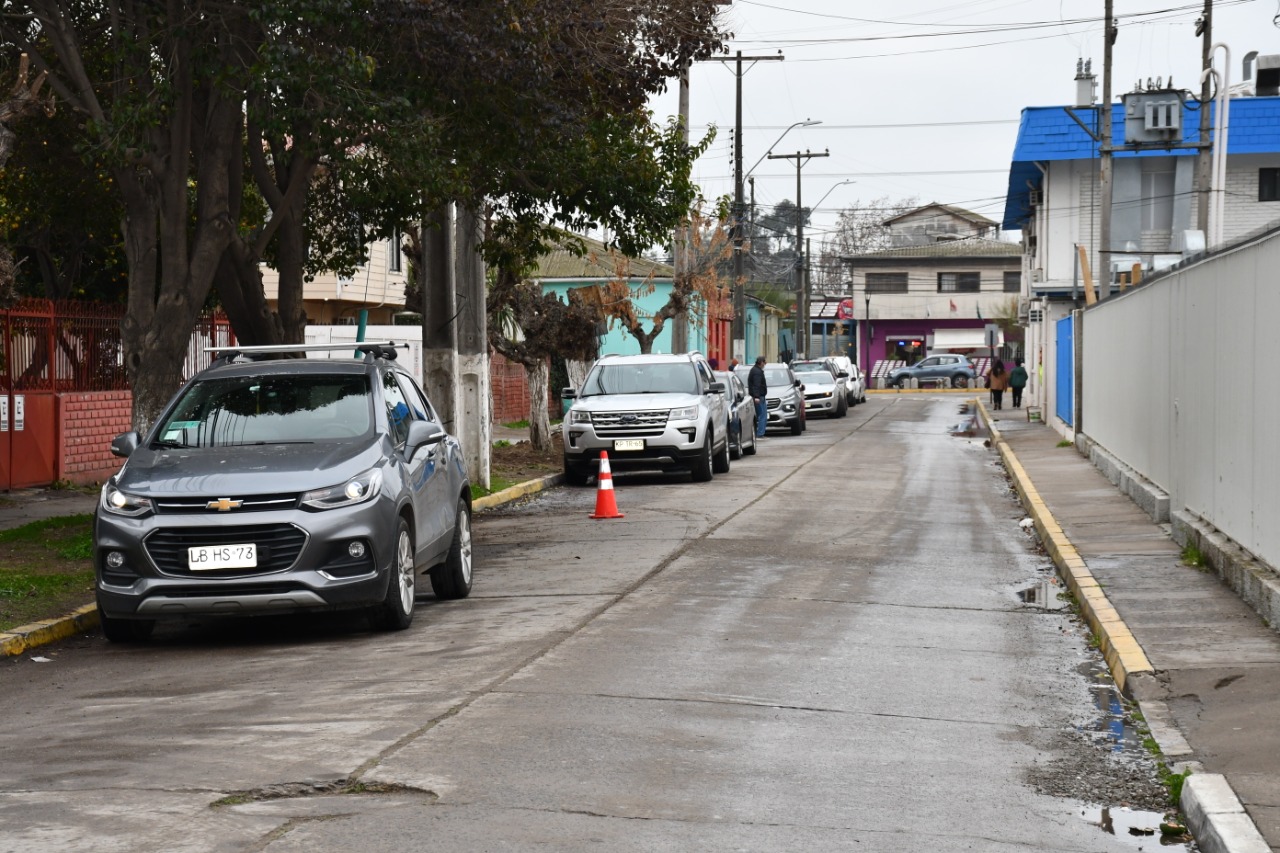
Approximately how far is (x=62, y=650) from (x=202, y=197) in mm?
6019

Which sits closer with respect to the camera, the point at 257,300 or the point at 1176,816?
the point at 1176,816

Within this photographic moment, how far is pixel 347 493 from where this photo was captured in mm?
10062

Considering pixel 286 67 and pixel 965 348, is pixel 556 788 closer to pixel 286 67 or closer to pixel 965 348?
pixel 286 67

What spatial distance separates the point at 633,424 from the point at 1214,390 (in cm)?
1113

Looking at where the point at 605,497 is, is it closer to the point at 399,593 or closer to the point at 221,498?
the point at 399,593

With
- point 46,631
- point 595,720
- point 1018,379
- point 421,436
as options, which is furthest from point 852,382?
point 595,720

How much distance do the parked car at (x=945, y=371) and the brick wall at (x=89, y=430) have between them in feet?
195

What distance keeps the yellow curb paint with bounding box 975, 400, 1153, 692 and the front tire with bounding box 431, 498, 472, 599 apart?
4.44m

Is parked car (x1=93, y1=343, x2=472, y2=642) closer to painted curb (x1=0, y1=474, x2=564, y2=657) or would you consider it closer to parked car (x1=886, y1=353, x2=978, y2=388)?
painted curb (x1=0, y1=474, x2=564, y2=657)

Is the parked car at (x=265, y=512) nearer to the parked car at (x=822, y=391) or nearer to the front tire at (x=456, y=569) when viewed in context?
the front tire at (x=456, y=569)

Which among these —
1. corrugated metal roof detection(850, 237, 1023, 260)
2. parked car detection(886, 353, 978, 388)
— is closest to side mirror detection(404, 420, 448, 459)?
parked car detection(886, 353, 978, 388)

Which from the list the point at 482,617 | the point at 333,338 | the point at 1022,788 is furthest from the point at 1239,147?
the point at 1022,788

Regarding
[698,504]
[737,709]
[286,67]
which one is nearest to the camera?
[737,709]

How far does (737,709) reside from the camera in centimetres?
809
